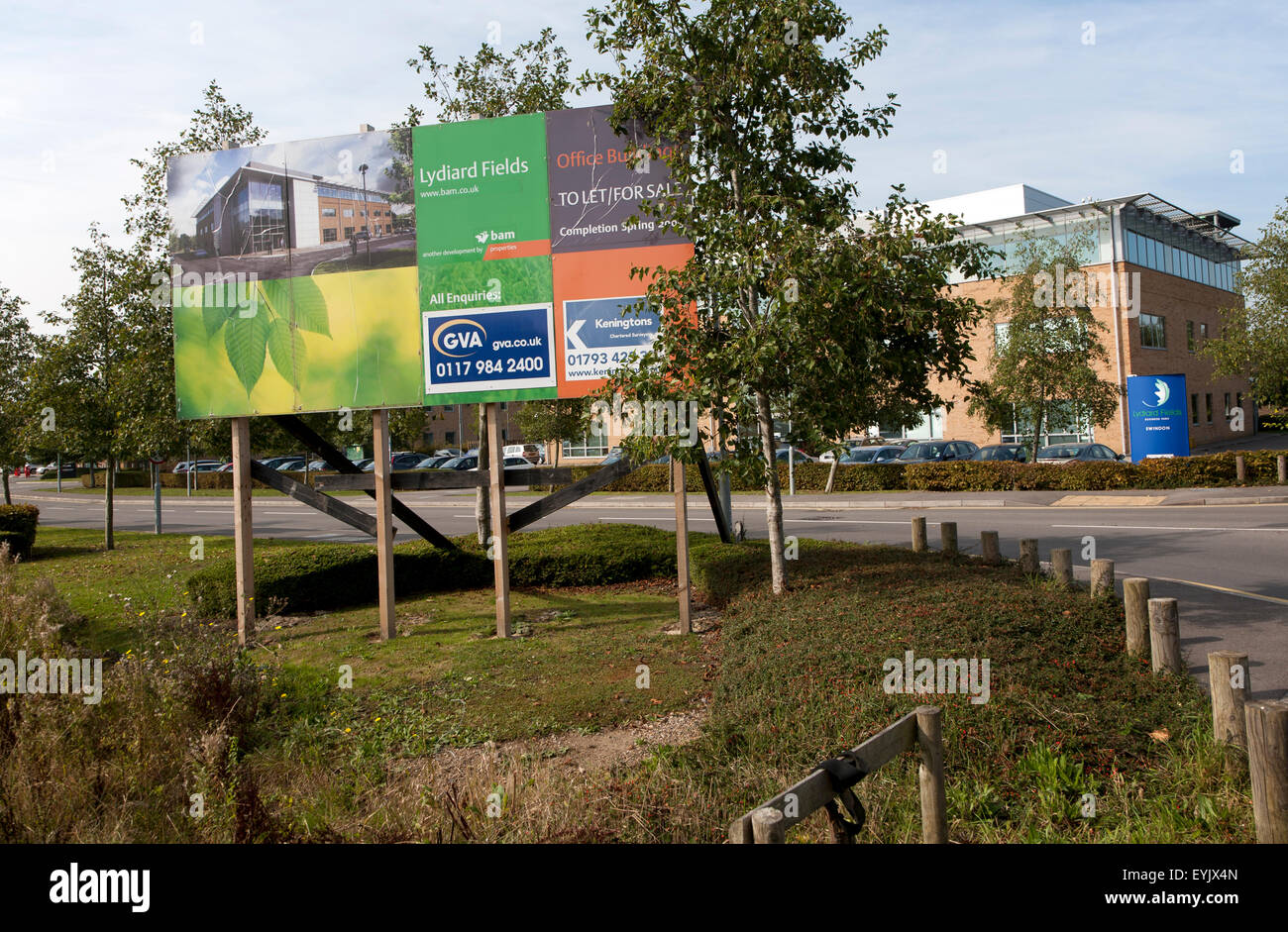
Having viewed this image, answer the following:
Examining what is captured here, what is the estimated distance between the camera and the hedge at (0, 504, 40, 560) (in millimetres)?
18808

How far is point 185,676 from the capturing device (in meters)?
6.68

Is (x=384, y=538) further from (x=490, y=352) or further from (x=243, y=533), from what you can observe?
(x=490, y=352)

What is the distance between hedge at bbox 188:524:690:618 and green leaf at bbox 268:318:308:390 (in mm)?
2945

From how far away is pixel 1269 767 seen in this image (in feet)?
12.0

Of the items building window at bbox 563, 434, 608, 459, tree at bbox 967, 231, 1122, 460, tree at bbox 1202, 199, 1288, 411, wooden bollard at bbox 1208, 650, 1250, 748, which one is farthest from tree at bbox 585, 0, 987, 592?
building window at bbox 563, 434, 608, 459

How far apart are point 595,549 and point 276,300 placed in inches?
215

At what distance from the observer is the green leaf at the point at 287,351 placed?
1081 cm

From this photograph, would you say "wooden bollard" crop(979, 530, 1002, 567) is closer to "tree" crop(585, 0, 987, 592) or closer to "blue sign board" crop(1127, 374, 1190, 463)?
"tree" crop(585, 0, 987, 592)

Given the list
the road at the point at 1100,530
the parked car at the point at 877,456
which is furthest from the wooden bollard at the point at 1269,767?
the parked car at the point at 877,456

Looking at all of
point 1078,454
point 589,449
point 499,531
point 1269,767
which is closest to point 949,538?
point 499,531

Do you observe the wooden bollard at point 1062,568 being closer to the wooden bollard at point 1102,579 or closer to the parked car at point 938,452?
the wooden bollard at point 1102,579

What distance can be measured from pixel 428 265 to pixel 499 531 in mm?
3160

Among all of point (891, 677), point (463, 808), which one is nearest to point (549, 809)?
point (463, 808)

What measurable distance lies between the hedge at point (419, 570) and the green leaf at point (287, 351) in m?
2.95
